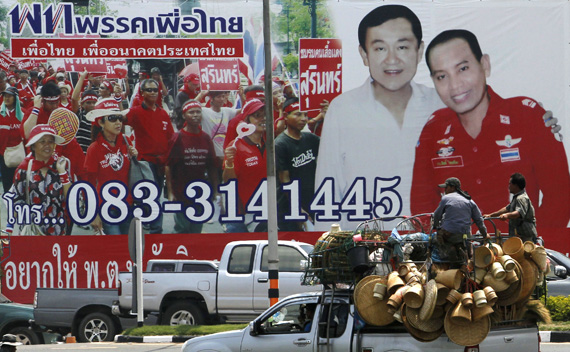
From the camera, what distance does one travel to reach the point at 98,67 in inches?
959

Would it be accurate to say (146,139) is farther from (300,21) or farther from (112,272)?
(300,21)

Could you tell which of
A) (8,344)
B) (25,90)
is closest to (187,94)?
(25,90)

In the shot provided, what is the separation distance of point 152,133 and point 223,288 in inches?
328

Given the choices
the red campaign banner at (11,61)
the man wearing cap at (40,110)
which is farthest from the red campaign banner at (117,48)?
the man wearing cap at (40,110)

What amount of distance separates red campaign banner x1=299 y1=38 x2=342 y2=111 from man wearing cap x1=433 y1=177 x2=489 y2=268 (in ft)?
49.1

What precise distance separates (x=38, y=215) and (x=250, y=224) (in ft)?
18.8

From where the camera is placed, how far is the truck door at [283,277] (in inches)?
663

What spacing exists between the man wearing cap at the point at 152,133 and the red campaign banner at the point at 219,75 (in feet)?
4.75

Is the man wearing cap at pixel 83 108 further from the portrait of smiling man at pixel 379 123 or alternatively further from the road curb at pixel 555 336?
the road curb at pixel 555 336

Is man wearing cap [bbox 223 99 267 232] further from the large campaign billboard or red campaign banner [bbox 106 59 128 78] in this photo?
red campaign banner [bbox 106 59 128 78]

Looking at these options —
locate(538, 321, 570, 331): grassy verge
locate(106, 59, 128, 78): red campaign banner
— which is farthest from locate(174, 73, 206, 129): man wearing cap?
locate(538, 321, 570, 331): grassy verge

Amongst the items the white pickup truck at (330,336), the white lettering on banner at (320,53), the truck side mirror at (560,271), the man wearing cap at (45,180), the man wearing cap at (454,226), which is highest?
the white lettering on banner at (320,53)

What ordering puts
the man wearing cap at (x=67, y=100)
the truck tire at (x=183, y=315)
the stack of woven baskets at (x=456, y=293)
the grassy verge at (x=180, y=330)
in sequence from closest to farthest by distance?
the stack of woven baskets at (x=456, y=293) → the grassy verge at (x=180, y=330) → the truck tire at (x=183, y=315) → the man wearing cap at (x=67, y=100)

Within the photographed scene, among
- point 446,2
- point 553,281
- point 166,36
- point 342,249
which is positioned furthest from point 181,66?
point 342,249
